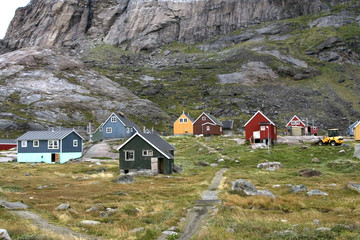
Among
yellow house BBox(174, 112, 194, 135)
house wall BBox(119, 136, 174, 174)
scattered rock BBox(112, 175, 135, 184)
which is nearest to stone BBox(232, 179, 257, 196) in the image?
scattered rock BBox(112, 175, 135, 184)

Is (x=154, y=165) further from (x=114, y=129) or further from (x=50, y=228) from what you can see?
(x=114, y=129)

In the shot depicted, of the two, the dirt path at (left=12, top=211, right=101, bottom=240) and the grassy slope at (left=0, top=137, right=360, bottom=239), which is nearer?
the dirt path at (left=12, top=211, right=101, bottom=240)

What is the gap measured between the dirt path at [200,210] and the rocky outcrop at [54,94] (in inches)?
3510

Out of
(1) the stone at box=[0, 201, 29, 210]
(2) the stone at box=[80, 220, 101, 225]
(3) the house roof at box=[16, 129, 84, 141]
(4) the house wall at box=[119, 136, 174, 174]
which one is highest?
(3) the house roof at box=[16, 129, 84, 141]

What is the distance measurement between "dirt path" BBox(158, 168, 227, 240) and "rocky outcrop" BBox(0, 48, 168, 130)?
89142mm

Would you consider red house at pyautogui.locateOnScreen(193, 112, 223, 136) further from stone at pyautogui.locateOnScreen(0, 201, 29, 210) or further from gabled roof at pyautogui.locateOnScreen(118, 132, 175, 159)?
stone at pyautogui.locateOnScreen(0, 201, 29, 210)

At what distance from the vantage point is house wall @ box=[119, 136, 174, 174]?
4665 centimetres

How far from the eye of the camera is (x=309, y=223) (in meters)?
17.5

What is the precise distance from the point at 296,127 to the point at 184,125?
35.0 m

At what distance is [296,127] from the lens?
102562 mm

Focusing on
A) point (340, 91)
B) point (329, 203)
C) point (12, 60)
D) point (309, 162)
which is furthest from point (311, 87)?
point (329, 203)

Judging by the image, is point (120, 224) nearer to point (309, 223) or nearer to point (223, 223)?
point (223, 223)

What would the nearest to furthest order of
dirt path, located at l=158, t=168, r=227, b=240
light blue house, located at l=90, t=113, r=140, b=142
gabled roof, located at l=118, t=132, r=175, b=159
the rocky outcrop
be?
dirt path, located at l=158, t=168, r=227, b=240 → gabled roof, located at l=118, t=132, r=175, b=159 → light blue house, located at l=90, t=113, r=140, b=142 → the rocky outcrop

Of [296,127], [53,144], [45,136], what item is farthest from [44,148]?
[296,127]
